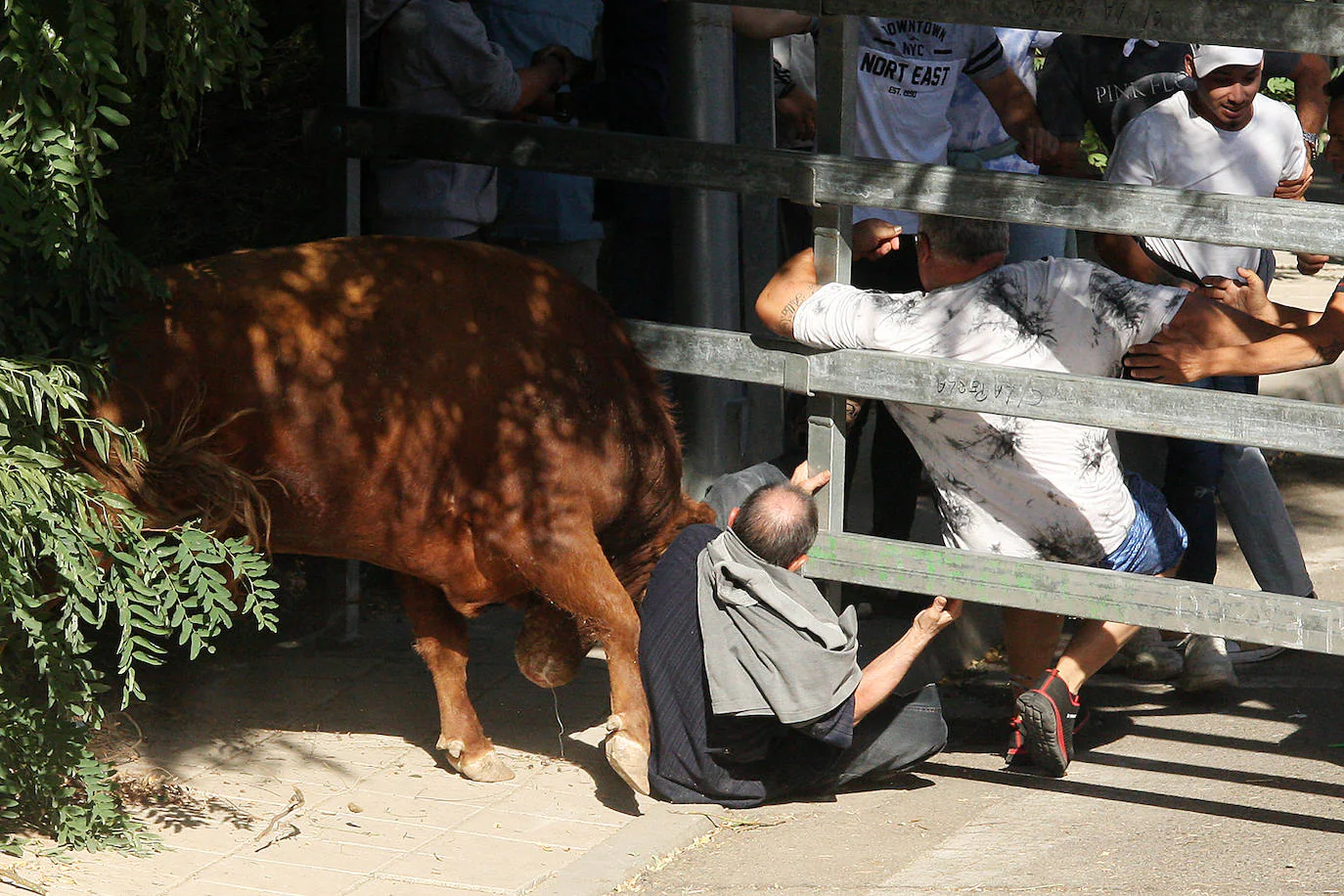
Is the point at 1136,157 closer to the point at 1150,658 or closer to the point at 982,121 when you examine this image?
the point at 982,121

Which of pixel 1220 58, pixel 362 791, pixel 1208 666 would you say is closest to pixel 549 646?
pixel 362 791

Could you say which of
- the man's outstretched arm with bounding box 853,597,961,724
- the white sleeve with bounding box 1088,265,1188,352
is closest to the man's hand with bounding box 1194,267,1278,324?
the white sleeve with bounding box 1088,265,1188,352

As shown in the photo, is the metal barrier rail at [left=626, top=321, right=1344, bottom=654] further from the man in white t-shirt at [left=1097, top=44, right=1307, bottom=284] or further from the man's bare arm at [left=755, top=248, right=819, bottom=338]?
the man in white t-shirt at [left=1097, top=44, right=1307, bottom=284]

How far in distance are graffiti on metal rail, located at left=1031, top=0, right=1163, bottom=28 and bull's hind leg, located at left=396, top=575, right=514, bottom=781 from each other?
7.02ft

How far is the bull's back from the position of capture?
3.77 m

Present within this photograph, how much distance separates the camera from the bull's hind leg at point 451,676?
4.31 metres

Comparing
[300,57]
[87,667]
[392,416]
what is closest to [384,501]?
[392,416]

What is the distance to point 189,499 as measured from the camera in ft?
12.1

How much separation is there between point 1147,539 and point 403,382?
2025mm

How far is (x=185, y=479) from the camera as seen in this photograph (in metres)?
3.66

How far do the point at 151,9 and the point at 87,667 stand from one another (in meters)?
1.39

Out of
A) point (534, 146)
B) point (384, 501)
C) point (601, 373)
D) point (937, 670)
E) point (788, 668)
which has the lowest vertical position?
point (937, 670)

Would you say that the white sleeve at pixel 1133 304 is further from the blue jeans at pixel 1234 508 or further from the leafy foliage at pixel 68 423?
the leafy foliage at pixel 68 423

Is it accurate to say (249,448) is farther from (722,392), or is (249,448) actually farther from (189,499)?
(722,392)
